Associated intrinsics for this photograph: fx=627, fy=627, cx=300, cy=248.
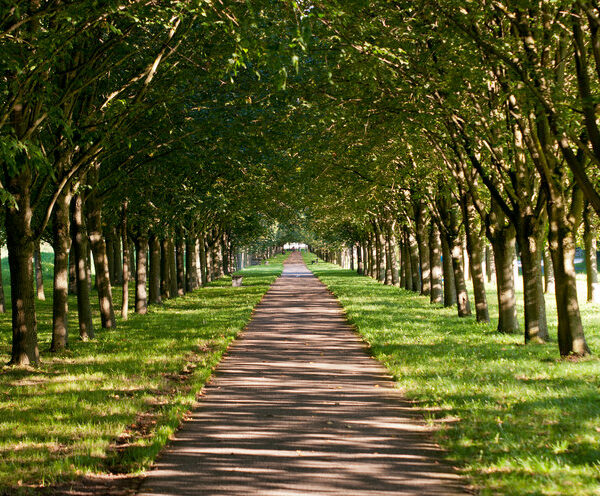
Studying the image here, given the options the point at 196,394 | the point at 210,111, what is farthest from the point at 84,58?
the point at 196,394

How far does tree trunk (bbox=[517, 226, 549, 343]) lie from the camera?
44.5 feet

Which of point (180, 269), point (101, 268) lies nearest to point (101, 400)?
point (101, 268)

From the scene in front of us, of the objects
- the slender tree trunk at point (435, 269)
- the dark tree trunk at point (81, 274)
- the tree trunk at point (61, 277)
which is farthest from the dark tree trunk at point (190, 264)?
the tree trunk at point (61, 277)

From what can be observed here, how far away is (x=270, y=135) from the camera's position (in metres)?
15.8

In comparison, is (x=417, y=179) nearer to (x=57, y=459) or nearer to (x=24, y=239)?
(x=24, y=239)

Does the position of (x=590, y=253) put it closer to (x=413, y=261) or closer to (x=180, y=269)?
(x=413, y=261)

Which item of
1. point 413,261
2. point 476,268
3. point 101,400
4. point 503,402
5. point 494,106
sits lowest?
point 503,402

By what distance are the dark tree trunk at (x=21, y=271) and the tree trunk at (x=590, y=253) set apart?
1831cm

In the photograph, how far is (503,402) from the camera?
800 centimetres

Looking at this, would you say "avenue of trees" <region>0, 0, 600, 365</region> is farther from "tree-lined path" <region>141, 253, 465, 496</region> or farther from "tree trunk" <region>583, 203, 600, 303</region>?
"tree trunk" <region>583, 203, 600, 303</region>

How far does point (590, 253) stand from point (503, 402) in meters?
18.2

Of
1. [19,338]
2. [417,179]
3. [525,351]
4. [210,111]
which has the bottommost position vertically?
[525,351]

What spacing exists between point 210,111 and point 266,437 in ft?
36.6

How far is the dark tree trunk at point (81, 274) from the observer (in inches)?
593
